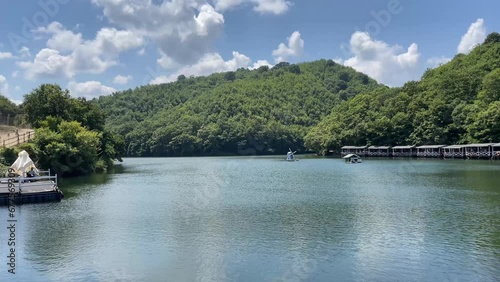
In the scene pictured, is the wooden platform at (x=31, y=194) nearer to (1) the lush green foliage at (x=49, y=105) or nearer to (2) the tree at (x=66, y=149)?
(2) the tree at (x=66, y=149)

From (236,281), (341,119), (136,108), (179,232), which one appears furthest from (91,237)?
(136,108)

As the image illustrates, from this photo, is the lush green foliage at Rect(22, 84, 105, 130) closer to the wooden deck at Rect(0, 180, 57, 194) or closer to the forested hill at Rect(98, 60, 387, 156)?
the wooden deck at Rect(0, 180, 57, 194)

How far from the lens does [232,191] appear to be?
3706 centimetres

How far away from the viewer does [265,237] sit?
19.5 m

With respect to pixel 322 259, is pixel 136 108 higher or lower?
higher

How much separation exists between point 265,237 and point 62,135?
1559 inches

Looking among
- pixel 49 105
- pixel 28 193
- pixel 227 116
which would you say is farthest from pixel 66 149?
pixel 227 116

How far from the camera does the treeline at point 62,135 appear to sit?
48719 mm

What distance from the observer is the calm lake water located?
14.9 metres

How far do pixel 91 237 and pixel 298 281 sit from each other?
10820 mm

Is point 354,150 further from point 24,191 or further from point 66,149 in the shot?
point 24,191

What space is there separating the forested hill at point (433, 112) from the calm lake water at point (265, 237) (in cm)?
5992

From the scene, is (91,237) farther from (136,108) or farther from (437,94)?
(136,108)

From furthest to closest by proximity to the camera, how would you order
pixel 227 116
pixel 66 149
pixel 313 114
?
pixel 313 114, pixel 227 116, pixel 66 149
